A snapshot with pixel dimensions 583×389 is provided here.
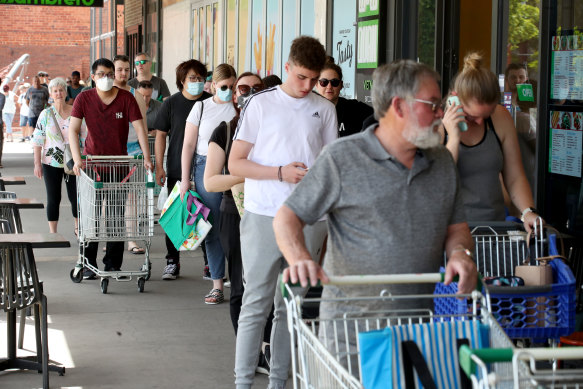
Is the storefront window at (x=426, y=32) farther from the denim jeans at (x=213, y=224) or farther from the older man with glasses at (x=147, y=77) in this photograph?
the older man with glasses at (x=147, y=77)

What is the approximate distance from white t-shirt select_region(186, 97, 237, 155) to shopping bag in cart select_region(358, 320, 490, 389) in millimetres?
5205

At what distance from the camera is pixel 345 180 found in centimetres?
347

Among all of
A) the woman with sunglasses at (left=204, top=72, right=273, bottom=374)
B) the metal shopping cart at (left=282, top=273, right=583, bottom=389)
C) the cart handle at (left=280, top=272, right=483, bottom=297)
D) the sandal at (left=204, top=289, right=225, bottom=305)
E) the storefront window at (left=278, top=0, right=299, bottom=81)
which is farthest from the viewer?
the storefront window at (left=278, top=0, right=299, bottom=81)

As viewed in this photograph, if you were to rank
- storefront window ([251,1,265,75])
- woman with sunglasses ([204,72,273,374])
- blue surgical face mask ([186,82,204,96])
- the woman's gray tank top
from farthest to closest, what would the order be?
storefront window ([251,1,265,75])
blue surgical face mask ([186,82,204,96])
woman with sunglasses ([204,72,273,374])
the woman's gray tank top

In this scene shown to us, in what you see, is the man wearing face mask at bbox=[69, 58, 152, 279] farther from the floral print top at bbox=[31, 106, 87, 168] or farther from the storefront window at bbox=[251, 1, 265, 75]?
the storefront window at bbox=[251, 1, 265, 75]

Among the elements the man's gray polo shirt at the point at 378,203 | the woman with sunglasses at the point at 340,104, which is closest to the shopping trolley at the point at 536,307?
the man's gray polo shirt at the point at 378,203

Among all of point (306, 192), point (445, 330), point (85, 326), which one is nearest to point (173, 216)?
point (85, 326)

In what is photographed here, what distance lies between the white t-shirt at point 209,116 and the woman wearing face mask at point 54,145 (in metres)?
2.80

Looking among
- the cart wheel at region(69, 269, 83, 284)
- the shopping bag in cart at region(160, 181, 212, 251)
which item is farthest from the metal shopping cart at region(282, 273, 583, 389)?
the cart wheel at region(69, 269, 83, 284)

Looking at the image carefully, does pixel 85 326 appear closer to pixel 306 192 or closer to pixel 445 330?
pixel 306 192

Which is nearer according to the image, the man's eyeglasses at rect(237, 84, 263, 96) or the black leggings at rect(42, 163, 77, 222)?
the man's eyeglasses at rect(237, 84, 263, 96)

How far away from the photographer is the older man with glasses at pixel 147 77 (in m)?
12.7

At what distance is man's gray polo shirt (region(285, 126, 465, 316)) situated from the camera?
3453mm

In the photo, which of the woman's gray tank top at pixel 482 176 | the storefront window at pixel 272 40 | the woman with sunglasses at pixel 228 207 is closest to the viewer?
the woman's gray tank top at pixel 482 176
